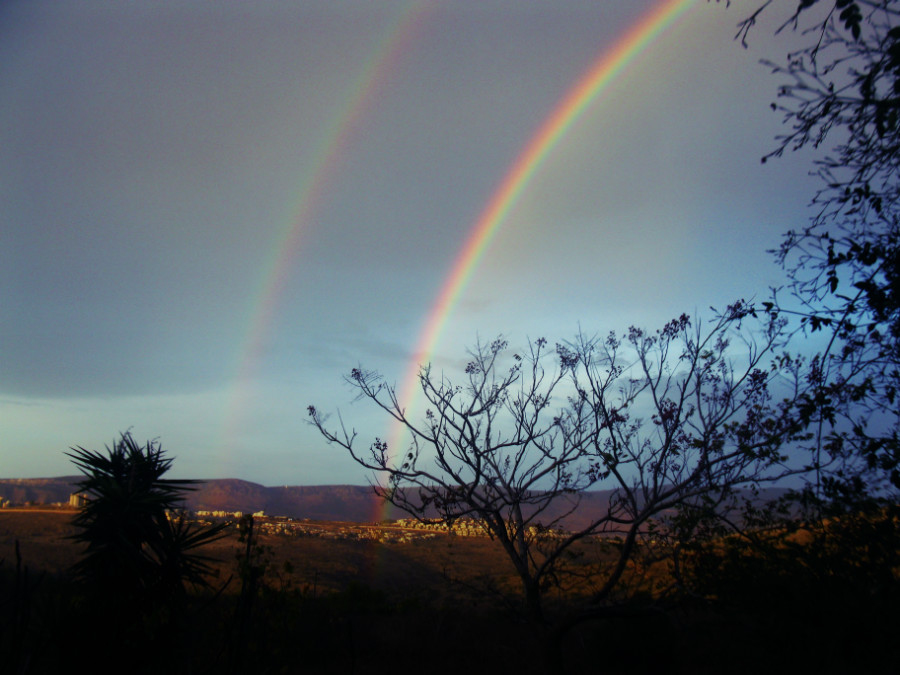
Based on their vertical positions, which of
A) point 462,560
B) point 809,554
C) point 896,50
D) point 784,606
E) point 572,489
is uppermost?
point 896,50

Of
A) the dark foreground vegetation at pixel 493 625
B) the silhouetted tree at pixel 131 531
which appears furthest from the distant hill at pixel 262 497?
the silhouetted tree at pixel 131 531

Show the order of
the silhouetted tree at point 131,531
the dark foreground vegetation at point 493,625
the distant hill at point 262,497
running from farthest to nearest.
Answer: the distant hill at point 262,497 < the silhouetted tree at point 131,531 < the dark foreground vegetation at point 493,625

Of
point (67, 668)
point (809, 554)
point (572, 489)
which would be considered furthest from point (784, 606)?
point (67, 668)

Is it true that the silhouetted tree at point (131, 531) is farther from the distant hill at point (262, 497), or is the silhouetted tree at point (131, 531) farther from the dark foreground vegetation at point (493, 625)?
the distant hill at point (262, 497)

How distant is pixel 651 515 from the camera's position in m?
11.6

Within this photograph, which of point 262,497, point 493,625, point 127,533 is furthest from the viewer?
point 262,497

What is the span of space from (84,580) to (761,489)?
12.6 m

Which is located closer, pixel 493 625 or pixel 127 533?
pixel 127 533

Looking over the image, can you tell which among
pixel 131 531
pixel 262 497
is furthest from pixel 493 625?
pixel 262 497

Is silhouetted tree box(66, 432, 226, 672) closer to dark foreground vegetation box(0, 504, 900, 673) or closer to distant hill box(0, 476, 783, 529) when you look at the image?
dark foreground vegetation box(0, 504, 900, 673)

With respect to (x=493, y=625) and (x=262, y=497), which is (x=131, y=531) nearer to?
(x=493, y=625)

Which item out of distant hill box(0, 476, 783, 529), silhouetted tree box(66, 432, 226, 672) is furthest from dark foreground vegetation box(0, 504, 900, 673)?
distant hill box(0, 476, 783, 529)

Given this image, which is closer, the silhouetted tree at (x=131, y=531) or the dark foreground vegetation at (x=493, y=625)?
the dark foreground vegetation at (x=493, y=625)

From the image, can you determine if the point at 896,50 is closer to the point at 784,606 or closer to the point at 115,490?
the point at 784,606
